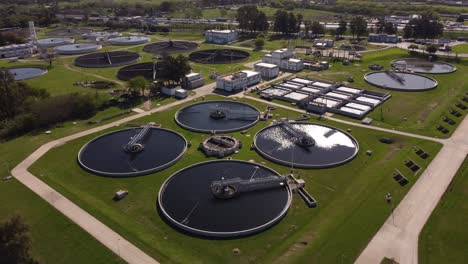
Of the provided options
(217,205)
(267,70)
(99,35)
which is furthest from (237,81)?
(99,35)

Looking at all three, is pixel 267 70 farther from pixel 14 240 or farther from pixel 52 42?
pixel 52 42

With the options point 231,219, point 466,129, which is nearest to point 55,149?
point 231,219

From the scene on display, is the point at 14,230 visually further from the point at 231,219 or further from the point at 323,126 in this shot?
the point at 323,126

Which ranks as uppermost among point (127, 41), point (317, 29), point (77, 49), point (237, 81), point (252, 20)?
point (252, 20)

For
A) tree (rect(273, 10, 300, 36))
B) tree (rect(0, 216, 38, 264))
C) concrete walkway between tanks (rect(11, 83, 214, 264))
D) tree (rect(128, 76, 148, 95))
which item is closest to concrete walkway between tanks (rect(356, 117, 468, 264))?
concrete walkway between tanks (rect(11, 83, 214, 264))

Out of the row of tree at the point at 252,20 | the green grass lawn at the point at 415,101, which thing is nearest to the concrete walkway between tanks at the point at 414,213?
the green grass lawn at the point at 415,101

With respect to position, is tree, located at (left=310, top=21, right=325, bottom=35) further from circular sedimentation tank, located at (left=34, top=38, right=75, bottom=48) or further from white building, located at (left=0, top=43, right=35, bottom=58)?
white building, located at (left=0, top=43, right=35, bottom=58)

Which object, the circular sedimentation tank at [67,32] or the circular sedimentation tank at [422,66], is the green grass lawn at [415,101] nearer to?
the circular sedimentation tank at [422,66]
